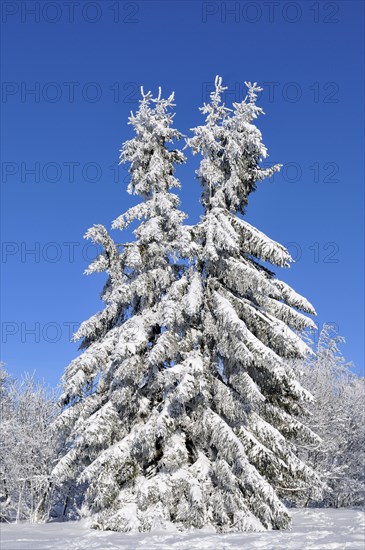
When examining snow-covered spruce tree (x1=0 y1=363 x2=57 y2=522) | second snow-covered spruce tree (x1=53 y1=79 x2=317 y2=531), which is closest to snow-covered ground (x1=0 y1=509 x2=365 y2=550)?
second snow-covered spruce tree (x1=53 y1=79 x2=317 y2=531)

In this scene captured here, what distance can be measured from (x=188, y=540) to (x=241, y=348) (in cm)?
582

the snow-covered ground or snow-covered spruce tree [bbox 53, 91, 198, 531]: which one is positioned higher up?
snow-covered spruce tree [bbox 53, 91, 198, 531]

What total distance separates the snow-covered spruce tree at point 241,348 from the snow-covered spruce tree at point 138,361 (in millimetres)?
995

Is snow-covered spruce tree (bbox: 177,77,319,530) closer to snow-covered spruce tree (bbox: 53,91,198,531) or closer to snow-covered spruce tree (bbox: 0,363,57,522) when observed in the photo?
snow-covered spruce tree (bbox: 53,91,198,531)

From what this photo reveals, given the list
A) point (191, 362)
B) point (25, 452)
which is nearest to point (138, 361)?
point (191, 362)

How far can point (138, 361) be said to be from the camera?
1839 cm

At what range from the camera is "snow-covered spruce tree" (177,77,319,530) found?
16750 millimetres

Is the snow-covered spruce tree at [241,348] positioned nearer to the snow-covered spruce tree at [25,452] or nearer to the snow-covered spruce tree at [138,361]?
the snow-covered spruce tree at [138,361]

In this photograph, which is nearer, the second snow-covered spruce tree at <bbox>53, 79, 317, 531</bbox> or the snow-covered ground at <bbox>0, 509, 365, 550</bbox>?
the snow-covered ground at <bbox>0, 509, 365, 550</bbox>

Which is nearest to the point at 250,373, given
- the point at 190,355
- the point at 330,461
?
the point at 190,355

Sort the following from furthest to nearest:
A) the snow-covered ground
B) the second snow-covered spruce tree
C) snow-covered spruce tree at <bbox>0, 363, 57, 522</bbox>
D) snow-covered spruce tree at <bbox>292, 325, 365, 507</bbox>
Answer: snow-covered spruce tree at <bbox>292, 325, 365, 507</bbox> < snow-covered spruce tree at <bbox>0, 363, 57, 522</bbox> < the second snow-covered spruce tree < the snow-covered ground

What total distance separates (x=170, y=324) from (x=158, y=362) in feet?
4.27

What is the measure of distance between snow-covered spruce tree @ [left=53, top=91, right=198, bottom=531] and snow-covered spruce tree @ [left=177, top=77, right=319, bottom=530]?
1.00 m

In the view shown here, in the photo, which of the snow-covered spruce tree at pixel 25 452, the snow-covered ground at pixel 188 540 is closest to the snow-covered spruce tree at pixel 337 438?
the snow-covered spruce tree at pixel 25 452
